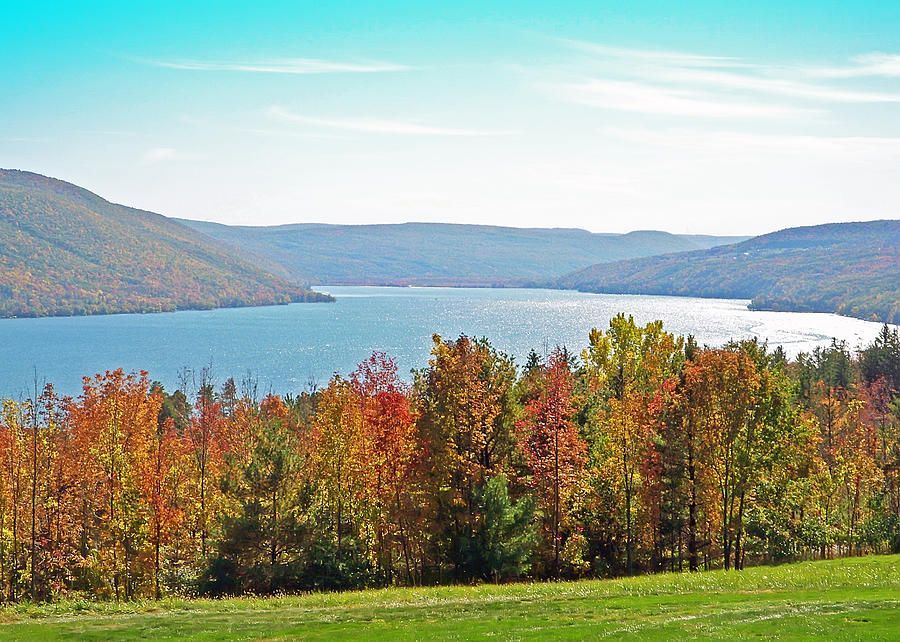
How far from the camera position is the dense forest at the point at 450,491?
38.9m

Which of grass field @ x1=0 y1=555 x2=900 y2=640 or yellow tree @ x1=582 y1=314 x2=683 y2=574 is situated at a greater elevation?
yellow tree @ x1=582 y1=314 x2=683 y2=574

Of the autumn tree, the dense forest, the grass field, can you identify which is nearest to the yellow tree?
the dense forest

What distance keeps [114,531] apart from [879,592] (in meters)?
34.9

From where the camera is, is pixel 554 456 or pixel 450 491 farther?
pixel 554 456

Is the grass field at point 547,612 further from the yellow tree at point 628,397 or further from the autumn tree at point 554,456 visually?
the yellow tree at point 628,397

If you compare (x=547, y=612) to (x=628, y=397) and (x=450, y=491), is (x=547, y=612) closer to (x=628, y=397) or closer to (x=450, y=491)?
(x=450, y=491)

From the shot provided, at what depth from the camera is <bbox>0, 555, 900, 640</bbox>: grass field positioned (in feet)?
76.3

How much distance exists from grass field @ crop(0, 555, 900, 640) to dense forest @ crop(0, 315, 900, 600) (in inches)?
197

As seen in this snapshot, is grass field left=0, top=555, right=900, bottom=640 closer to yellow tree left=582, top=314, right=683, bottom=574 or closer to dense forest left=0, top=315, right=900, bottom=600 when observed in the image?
dense forest left=0, top=315, right=900, bottom=600

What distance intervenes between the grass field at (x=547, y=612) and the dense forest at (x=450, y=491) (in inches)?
197

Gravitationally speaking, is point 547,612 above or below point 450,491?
below

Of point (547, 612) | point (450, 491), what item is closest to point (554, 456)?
point (450, 491)

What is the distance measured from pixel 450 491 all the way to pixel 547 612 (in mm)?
11463

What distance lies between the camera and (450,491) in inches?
1503
